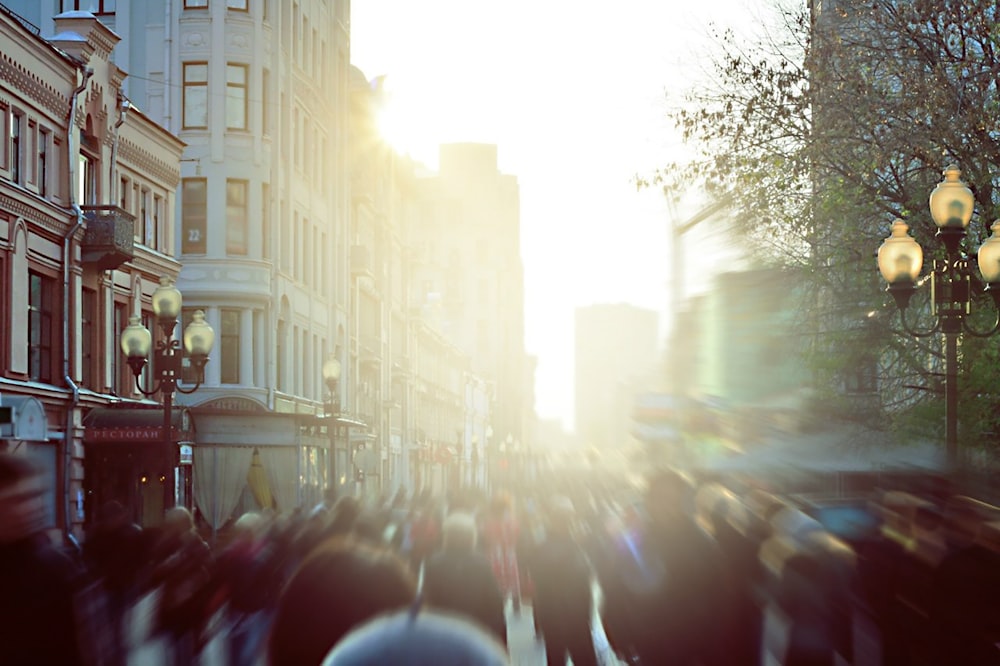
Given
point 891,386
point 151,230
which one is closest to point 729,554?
point 891,386

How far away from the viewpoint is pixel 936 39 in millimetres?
24891

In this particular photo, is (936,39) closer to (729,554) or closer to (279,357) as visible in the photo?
(729,554)

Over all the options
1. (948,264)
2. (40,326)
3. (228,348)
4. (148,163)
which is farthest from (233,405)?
(948,264)

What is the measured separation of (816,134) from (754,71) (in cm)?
172

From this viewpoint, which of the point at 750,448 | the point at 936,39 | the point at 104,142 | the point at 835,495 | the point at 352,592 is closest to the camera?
the point at 352,592

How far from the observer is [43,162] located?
31672 mm

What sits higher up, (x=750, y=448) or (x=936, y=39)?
(x=936, y=39)

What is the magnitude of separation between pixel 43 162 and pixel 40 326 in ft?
10.6

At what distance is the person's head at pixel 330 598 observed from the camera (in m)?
5.54

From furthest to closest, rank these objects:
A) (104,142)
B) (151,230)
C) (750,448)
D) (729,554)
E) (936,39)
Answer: (151,230)
(104,142)
(936,39)
(750,448)
(729,554)

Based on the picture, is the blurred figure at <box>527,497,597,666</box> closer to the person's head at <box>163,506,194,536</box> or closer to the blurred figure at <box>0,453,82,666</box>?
the blurred figure at <box>0,453,82,666</box>

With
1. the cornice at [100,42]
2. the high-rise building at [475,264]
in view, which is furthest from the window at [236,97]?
the high-rise building at [475,264]

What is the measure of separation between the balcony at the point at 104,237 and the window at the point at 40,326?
57.9 inches

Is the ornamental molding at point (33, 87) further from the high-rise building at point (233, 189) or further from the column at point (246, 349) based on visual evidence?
the column at point (246, 349)
